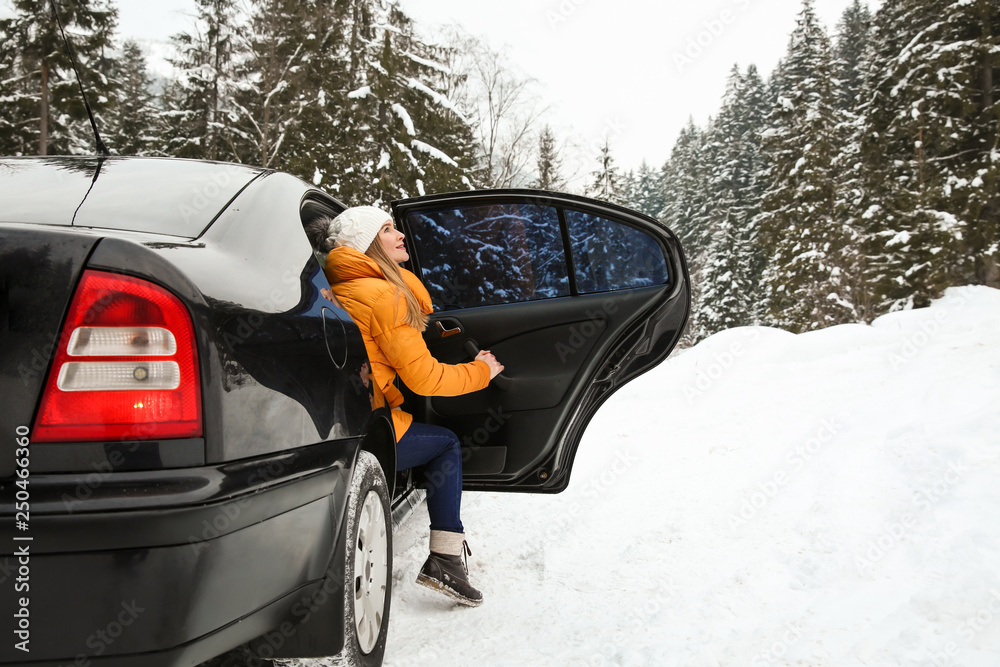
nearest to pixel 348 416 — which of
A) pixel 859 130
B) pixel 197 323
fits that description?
pixel 197 323

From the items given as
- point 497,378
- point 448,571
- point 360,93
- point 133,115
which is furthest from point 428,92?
point 133,115

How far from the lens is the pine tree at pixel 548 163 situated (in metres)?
20.9

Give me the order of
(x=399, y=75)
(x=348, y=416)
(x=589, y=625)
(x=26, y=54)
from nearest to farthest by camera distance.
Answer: (x=348, y=416), (x=589, y=625), (x=399, y=75), (x=26, y=54)

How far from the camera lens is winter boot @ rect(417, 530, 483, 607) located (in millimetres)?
2654

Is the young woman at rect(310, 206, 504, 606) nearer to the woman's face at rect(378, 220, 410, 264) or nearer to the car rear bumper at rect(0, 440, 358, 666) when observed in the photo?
the woman's face at rect(378, 220, 410, 264)

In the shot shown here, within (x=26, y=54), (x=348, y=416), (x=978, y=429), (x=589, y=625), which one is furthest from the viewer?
(x=26, y=54)

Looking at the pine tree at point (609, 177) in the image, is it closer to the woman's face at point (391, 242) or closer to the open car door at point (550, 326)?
the open car door at point (550, 326)

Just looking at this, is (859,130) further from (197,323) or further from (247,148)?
(197,323)

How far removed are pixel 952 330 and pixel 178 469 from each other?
935 centimetres

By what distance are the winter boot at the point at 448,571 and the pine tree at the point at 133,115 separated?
2107 centimetres

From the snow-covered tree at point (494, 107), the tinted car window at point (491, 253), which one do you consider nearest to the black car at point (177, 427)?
the tinted car window at point (491, 253)

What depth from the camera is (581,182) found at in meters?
22.9

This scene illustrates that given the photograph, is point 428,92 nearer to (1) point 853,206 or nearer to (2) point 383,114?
(2) point 383,114

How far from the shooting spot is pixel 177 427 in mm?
1229
